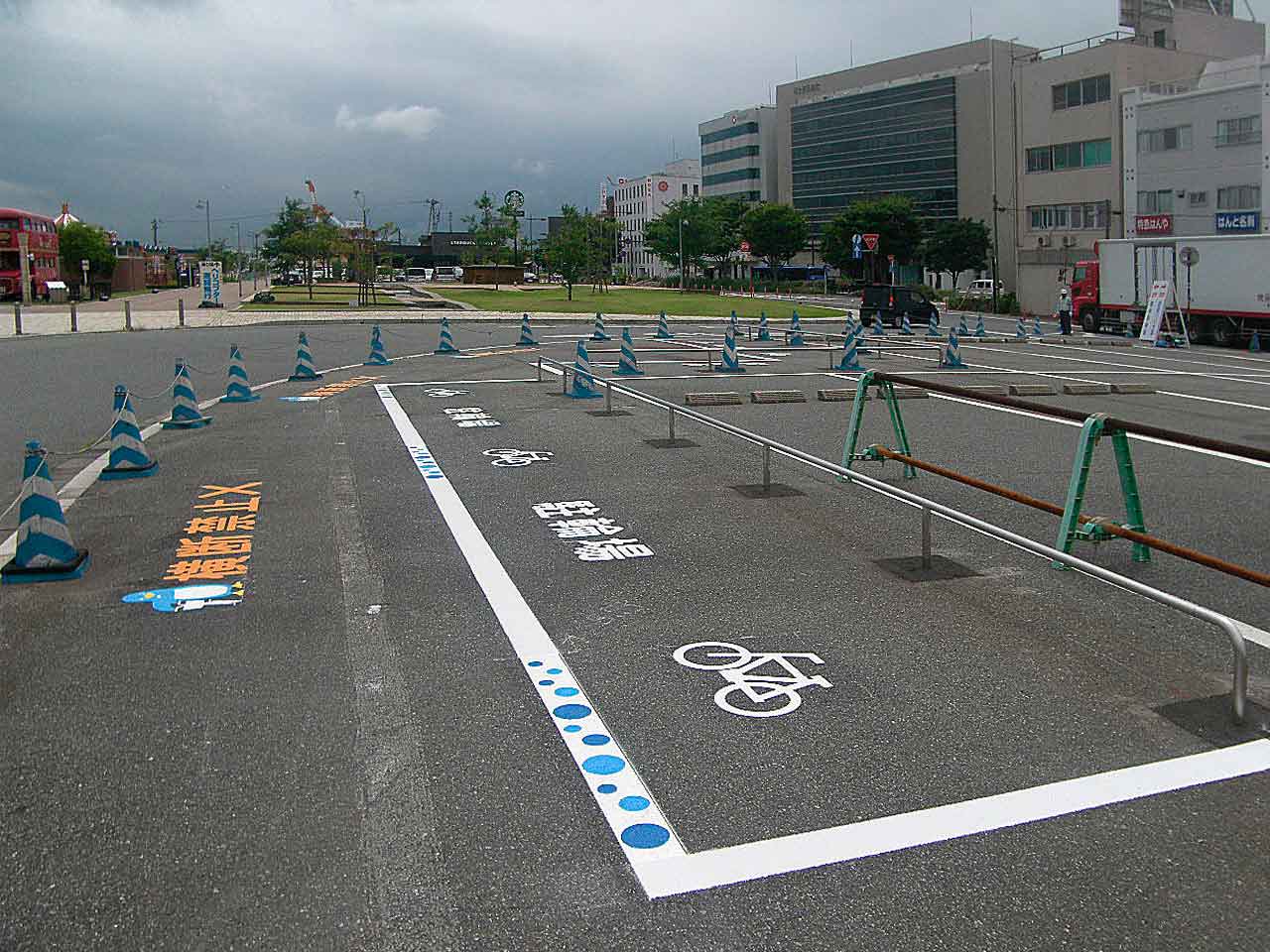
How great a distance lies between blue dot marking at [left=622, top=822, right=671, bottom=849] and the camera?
14.3 ft

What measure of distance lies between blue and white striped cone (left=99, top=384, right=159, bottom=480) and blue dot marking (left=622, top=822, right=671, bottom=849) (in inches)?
365

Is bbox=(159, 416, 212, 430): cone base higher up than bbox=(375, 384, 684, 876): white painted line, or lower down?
higher up

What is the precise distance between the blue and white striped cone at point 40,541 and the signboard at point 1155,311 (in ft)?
119

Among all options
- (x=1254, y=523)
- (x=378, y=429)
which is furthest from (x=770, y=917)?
(x=378, y=429)

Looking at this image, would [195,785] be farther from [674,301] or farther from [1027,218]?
[1027,218]

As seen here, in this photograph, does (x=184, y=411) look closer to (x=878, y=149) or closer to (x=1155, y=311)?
(x=1155, y=311)

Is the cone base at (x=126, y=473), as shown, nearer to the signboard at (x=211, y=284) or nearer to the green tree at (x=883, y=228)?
the signboard at (x=211, y=284)

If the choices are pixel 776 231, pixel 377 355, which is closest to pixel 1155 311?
pixel 377 355

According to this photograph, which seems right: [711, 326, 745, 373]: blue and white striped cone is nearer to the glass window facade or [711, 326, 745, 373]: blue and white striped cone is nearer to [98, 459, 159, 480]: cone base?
[98, 459, 159, 480]: cone base

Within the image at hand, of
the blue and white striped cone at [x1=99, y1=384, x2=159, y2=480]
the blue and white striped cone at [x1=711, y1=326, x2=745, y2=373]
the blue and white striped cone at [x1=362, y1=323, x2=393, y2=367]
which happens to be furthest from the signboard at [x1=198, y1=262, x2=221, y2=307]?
the blue and white striped cone at [x1=99, y1=384, x2=159, y2=480]

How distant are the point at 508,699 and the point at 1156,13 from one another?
289 ft

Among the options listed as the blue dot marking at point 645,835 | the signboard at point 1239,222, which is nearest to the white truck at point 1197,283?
the signboard at point 1239,222

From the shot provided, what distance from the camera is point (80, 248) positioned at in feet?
350

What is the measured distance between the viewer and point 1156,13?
79750 millimetres
